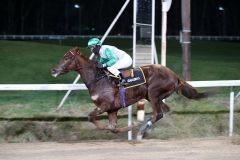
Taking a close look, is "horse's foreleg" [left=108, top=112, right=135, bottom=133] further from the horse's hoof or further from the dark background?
the dark background

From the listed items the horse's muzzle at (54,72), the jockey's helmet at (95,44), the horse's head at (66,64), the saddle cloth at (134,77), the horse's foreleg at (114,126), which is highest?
the jockey's helmet at (95,44)

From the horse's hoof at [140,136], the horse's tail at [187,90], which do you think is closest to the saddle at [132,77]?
the horse's tail at [187,90]

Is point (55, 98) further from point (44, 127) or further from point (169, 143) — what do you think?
point (169, 143)

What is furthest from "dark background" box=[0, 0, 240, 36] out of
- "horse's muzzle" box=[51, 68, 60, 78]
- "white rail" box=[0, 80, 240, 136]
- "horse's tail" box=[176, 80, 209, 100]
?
"horse's muzzle" box=[51, 68, 60, 78]

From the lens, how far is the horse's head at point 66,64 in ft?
26.0

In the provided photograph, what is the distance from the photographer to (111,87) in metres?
8.02

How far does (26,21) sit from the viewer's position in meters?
60.3

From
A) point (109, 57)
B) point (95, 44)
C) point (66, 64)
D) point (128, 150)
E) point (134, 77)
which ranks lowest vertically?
point (128, 150)

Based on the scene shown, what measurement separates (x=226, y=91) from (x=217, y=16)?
55.5 meters

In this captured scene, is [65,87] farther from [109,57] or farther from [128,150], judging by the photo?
[128,150]

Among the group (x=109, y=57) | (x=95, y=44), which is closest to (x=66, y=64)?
(x=95, y=44)

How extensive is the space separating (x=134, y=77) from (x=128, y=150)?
128cm

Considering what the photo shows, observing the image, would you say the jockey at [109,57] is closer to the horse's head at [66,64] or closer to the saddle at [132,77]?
the saddle at [132,77]

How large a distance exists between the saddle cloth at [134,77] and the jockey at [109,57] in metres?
0.08
